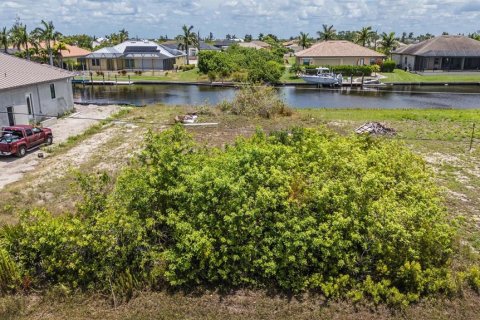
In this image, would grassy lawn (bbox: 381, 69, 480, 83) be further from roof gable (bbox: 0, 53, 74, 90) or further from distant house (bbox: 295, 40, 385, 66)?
roof gable (bbox: 0, 53, 74, 90)

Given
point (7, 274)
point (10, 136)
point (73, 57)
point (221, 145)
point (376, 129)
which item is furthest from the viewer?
point (73, 57)

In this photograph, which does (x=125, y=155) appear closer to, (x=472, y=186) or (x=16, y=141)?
(x=16, y=141)

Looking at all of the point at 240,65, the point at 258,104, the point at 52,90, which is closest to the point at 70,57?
the point at 240,65

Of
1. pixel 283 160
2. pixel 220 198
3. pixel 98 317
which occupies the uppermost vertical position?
pixel 283 160

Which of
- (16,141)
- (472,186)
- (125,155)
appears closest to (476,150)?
(472,186)

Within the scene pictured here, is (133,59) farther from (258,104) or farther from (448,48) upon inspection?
(448,48)

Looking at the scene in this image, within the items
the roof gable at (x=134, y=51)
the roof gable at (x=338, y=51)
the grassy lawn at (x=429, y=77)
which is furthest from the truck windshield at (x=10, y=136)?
the roof gable at (x=338, y=51)
